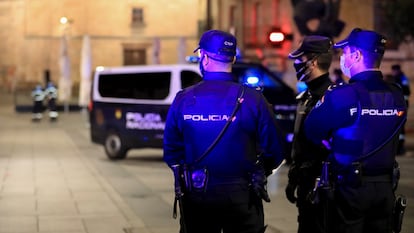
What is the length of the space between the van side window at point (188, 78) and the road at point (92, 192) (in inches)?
67.6

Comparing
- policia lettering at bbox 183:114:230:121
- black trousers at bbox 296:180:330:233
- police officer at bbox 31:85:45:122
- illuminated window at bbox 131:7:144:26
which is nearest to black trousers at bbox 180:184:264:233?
policia lettering at bbox 183:114:230:121

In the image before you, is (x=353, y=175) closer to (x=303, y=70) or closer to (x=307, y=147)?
(x=307, y=147)

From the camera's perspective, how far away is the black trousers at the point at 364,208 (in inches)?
179

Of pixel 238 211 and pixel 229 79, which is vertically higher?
pixel 229 79

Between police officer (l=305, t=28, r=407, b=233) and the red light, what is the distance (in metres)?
13.5

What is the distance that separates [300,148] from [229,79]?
1073 mm

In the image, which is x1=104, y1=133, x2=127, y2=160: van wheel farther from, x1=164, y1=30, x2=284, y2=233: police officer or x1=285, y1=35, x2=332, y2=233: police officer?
x1=164, y1=30, x2=284, y2=233: police officer

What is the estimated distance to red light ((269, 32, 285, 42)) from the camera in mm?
18128

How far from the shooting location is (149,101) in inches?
617

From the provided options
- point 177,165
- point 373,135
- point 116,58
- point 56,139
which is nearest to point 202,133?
point 177,165

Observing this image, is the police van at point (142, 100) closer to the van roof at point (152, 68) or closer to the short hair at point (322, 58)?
the van roof at point (152, 68)

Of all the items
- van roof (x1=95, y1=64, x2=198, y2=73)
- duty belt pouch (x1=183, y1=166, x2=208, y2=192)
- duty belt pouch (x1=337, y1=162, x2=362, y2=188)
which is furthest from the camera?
van roof (x1=95, y1=64, x2=198, y2=73)

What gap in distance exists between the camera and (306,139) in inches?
204

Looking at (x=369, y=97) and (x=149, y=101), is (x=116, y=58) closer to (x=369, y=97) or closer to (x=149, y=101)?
(x=149, y=101)
